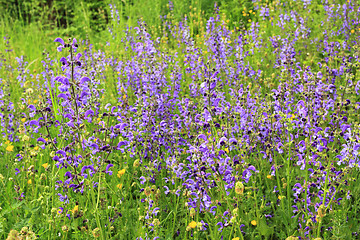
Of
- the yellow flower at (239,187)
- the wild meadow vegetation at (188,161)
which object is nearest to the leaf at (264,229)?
the wild meadow vegetation at (188,161)

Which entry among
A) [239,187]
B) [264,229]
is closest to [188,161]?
[264,229]

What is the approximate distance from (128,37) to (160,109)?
2.84 metres

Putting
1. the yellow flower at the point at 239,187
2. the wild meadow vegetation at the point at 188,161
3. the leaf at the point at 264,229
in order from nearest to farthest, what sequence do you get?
the yellow flower at the point at 239,187, the wild meadow vegetation at the point at 188,161, the leaf at the point at 264,229

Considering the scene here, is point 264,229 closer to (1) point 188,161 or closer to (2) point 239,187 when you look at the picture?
(2) point 239,187

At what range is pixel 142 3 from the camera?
859cm

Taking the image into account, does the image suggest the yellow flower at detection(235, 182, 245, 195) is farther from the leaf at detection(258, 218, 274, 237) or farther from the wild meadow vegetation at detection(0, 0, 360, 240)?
the leaf at detection(258, 218, 274, 237)

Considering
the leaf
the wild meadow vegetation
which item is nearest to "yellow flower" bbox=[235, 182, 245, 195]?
the wild meadow vegetation

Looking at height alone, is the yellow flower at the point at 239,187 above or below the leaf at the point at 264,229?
above

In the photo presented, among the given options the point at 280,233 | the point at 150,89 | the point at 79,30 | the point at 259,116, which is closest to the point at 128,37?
the point at 150,89

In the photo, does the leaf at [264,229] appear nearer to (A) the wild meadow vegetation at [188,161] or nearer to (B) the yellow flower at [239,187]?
(A) the wild meadow vegetation at [188,161]

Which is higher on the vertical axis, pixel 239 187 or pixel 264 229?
pixel 239 187

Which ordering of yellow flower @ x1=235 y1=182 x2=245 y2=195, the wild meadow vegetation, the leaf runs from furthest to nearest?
1. the leaf
2. the wild meadow vegetation
3. yellow flower @ x1=235 y1=182 x2=245 y2=195

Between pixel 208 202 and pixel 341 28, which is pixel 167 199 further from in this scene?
pixel 341 28

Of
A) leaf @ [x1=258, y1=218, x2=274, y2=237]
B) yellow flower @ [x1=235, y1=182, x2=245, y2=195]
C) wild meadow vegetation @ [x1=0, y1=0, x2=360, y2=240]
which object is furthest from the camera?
leaf @ [x1=258, y1=218, x2=274, y2=237]
